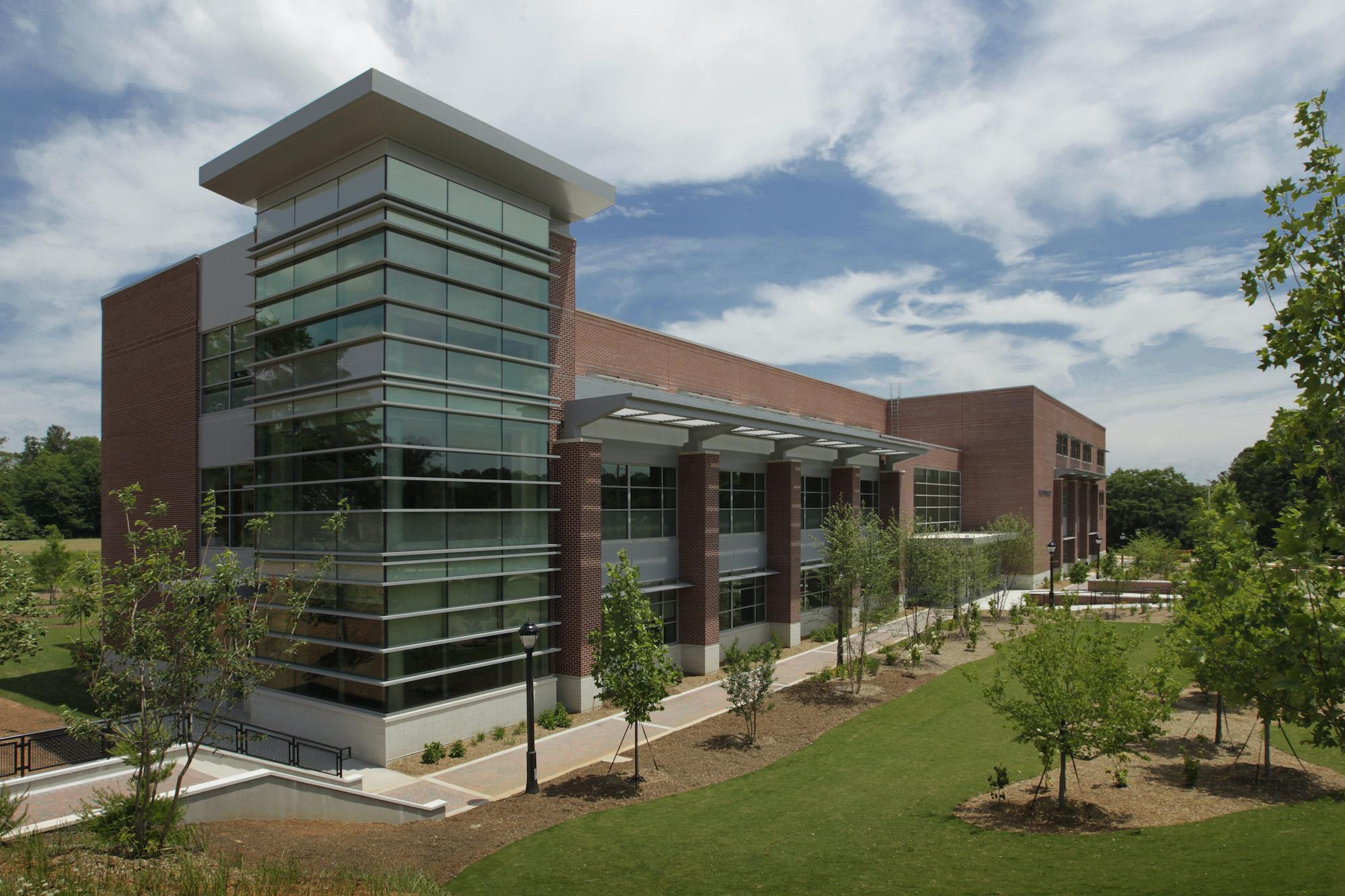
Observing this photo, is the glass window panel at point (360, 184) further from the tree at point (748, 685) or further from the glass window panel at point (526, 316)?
the tree at point (748, 685)

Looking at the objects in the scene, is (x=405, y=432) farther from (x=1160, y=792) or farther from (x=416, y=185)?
(x=1160, y=792)

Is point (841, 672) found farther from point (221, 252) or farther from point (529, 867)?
point (221, 252)

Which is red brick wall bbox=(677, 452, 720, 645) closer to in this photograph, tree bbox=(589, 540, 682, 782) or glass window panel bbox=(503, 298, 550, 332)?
glass window panel bbox=(503, 298, 550, 332)

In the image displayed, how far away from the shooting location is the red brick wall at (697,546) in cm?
2641

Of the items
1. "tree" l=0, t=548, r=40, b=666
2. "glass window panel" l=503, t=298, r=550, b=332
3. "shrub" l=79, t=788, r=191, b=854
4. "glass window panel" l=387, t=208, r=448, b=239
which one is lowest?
"shrub" l=79, t=788, r=191, b=854

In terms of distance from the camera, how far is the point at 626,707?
16.2 m

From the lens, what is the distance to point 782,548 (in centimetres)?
3084

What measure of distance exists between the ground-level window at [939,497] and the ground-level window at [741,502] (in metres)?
16.1

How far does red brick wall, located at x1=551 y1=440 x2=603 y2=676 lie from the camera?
21078 mm

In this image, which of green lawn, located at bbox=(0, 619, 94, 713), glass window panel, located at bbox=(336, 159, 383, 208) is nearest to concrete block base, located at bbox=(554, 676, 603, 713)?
green lawn, located at bbox=(0, 619, 94, 713)

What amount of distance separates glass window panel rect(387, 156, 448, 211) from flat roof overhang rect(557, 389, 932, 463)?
632 centimetres

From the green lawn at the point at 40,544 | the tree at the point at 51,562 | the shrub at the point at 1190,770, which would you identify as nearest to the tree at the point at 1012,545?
the shrub at the point at 1190,770

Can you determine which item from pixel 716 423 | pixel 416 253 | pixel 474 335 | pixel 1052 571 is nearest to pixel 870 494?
pixel 1052 571

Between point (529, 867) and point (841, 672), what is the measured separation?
15676 mm
